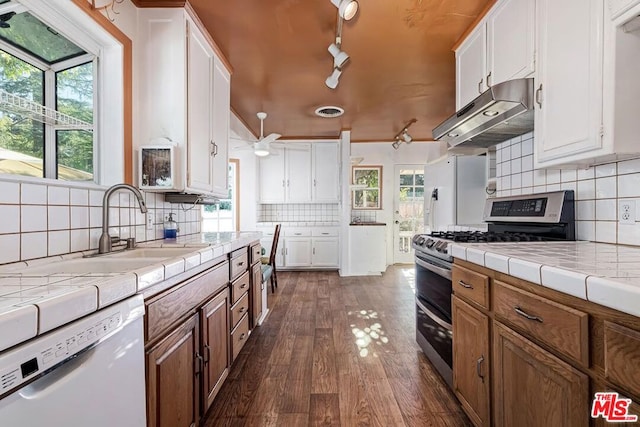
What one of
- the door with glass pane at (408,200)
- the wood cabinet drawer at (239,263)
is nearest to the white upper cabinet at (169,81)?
the wood cabinet drawer at (239,263)

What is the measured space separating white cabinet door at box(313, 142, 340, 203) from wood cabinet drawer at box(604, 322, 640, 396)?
15.5 ft

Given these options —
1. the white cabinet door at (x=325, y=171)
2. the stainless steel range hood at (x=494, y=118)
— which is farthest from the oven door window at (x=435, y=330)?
the white cabinet door at (x=325, y=171)

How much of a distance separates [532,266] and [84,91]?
2243mm

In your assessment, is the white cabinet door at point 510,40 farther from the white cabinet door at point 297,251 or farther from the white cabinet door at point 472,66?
the white cabinet door at point 297,251

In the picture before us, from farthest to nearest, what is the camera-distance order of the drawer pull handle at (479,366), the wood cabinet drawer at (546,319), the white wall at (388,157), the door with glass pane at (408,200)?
the door with glass pane at (408,200)
the white wall at (388,157)
the drawer pull handle at (479,366)
the wood cabinet drawer at (546,319)

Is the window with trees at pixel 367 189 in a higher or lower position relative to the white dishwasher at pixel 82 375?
higher

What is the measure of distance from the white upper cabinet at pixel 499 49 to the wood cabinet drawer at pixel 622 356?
138 centimetres

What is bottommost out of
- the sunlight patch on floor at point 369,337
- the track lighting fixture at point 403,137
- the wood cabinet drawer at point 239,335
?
the sunlight patch on floor at point 369,337

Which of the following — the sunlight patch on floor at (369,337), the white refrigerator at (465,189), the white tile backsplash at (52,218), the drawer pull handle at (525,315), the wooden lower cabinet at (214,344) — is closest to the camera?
the drawer pull handle at (525,315)

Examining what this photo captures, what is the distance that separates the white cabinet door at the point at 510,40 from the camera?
158 centimetres

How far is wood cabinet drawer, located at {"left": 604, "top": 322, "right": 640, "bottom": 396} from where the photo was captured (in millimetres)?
687

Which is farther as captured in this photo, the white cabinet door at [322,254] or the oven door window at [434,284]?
the white cabinet door at [322,254]

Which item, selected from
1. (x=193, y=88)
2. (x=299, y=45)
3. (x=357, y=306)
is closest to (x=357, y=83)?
(x=299, y=45)
